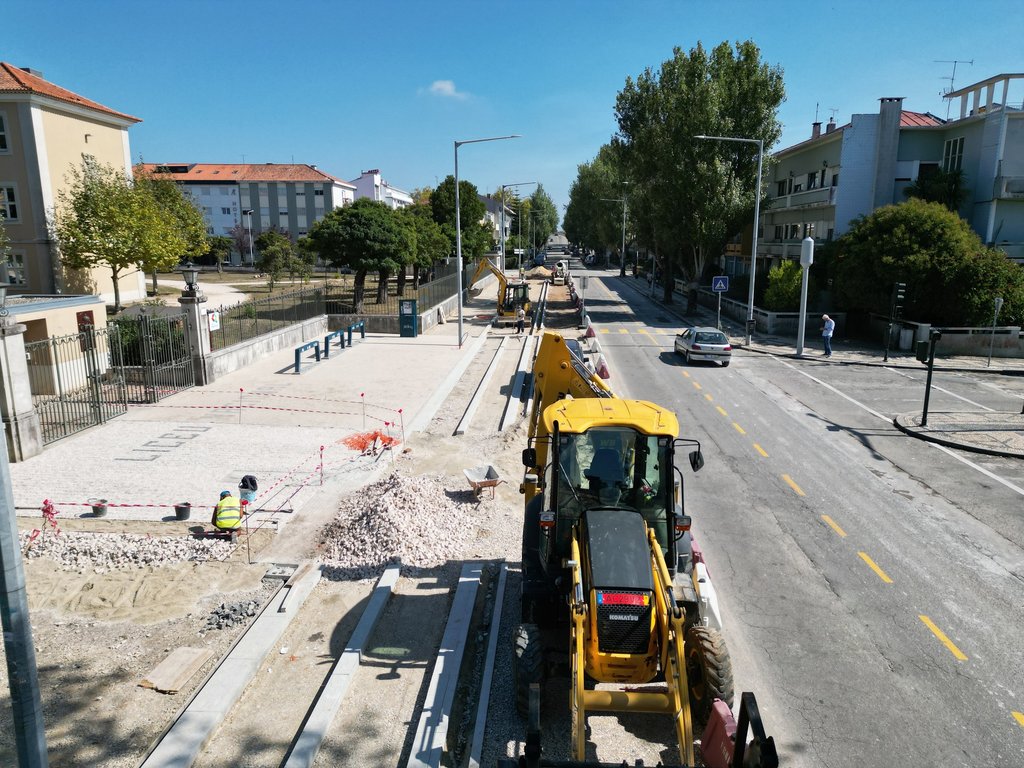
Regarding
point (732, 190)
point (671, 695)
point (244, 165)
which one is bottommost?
point (671, 695)

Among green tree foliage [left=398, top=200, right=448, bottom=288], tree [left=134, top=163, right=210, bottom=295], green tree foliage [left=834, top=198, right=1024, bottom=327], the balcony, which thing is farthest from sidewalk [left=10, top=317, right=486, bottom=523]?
tree [left=134, top=163, right=210, bottom=295]

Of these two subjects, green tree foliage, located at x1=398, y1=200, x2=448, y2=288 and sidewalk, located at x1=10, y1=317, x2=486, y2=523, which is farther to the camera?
green tree foliage, located at x1=398, y1=200, x2=448, y2=288

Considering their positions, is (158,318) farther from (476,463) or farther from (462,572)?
(462,572)

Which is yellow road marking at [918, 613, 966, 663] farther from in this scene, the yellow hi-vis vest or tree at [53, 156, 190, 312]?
tree at [53, 156, 190, 312]

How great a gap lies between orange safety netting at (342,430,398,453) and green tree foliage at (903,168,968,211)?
30.6m

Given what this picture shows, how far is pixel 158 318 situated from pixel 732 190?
97.0 ft

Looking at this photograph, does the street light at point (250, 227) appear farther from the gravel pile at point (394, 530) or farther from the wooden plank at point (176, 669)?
the wooden plank at point (176, 669)

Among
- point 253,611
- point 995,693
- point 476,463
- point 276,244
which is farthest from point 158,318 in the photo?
point 276,244

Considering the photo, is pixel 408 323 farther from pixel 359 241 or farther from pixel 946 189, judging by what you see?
pixel 946 189

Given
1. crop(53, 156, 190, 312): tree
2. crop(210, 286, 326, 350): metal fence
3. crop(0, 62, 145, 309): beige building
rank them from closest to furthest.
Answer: crop(210, 286, 326, 350): metal fence < crop(0, 62, 145, 309): beige building < crop(53, 156, 190, 312): tree

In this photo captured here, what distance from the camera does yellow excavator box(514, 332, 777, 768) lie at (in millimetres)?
5965

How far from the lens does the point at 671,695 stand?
6031mm

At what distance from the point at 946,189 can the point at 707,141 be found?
11714mm

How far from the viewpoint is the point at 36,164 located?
33562mm
